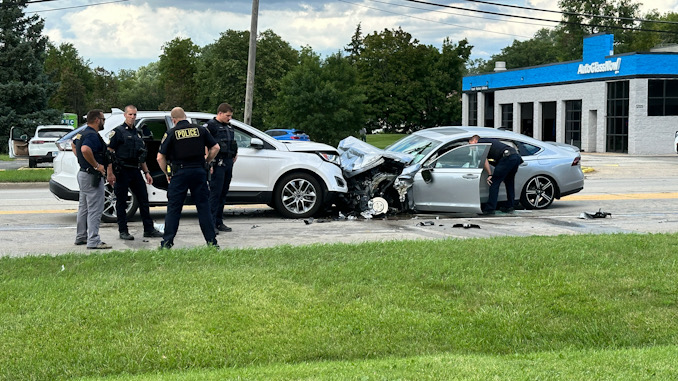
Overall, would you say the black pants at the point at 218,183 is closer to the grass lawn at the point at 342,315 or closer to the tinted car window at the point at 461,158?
the grass lawn at the point at 342,315

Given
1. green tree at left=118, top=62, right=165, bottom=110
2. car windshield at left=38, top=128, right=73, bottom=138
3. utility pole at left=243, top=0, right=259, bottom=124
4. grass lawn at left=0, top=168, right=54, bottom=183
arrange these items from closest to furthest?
grass lawn at left=0, top=168, right=54, bottom=183 → utility pole at left=243, top=0, right=259, bottom=124 → car windshield at left=38, top=128, right=73, bottom=138 → green tree at left=118, top=62, right=165, bottom=110

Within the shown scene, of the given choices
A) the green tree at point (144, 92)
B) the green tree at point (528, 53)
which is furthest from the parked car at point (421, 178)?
the green tree at point (144, 92)

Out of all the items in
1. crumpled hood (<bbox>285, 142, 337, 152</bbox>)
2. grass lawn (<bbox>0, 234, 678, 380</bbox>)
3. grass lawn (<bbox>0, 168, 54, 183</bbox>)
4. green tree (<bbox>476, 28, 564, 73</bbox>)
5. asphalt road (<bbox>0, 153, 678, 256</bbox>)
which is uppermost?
green tree (<bbox>476, 28, 564, 73</bbox>)

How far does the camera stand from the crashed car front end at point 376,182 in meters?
12.8

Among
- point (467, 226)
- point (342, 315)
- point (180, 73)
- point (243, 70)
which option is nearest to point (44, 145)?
point (467, 226)

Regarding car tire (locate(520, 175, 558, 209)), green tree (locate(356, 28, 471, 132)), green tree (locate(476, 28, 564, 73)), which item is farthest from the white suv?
green tree (locate(476, 28, 564, 73))

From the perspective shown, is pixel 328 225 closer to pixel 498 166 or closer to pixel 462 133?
pixel 498 166

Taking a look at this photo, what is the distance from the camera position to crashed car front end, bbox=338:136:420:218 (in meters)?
12.8

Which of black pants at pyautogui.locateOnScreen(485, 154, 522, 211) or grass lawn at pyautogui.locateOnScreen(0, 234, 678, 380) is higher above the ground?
black pants at pyautogui.locateOnScreen(485, 154, 522, 211)

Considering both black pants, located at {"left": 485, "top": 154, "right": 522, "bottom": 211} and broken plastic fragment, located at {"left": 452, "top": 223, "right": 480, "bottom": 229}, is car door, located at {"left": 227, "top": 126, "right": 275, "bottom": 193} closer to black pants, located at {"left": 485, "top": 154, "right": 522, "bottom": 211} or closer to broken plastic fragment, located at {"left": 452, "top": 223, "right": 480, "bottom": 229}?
broken plastic fragment, located at {"left": 452, "top": 223, "right": 480, "bottom": 229}

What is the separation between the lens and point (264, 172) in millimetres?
12430

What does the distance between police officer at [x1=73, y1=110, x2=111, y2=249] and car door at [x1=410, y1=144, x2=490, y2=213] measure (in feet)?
17.2

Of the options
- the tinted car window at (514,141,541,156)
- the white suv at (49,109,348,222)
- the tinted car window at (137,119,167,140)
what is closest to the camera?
the white suv at (49,109,348,222)

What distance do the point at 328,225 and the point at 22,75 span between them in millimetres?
41286
